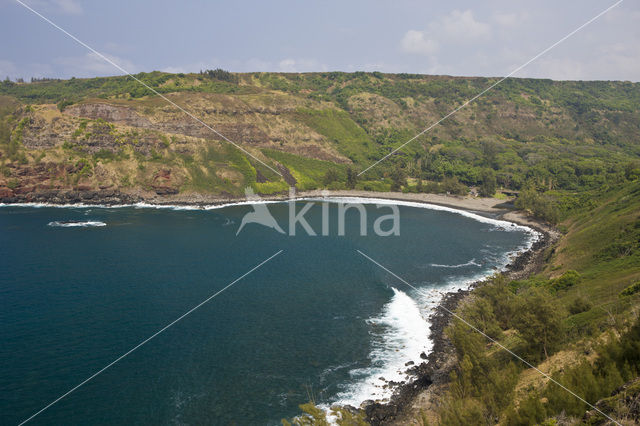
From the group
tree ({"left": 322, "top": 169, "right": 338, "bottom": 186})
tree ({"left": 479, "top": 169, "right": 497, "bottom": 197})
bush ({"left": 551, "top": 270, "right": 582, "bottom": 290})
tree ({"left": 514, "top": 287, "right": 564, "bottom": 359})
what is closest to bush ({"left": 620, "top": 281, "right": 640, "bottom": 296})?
tree ({"left": 514, "top": 287, "right": 564, "bottom": 359})

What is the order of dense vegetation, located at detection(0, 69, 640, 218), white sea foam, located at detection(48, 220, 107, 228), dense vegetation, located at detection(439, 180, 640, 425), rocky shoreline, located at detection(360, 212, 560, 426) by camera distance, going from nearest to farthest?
dense vegetation, located at detection(439, 180, 640, 425)
rocky shoreline, located at detection(360, 212, 560, 426)
white sea foam, located at detection(48, 220, 107, 228)
dense vegetation, located at detection(0, 69, 640, 218)

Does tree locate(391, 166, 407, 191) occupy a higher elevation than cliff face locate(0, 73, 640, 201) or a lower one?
lower

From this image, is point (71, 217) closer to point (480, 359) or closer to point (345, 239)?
point (345, 239)

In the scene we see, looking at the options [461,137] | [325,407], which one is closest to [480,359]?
[325,407]

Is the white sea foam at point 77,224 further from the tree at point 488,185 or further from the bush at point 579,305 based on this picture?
the tree at point 488,185

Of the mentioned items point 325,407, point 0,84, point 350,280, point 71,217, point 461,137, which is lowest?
point 325,407

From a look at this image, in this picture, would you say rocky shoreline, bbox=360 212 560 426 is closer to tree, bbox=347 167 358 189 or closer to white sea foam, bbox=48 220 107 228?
white sea foam, bbox=48 220 107 228

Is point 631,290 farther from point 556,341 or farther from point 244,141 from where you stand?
point 244,141
